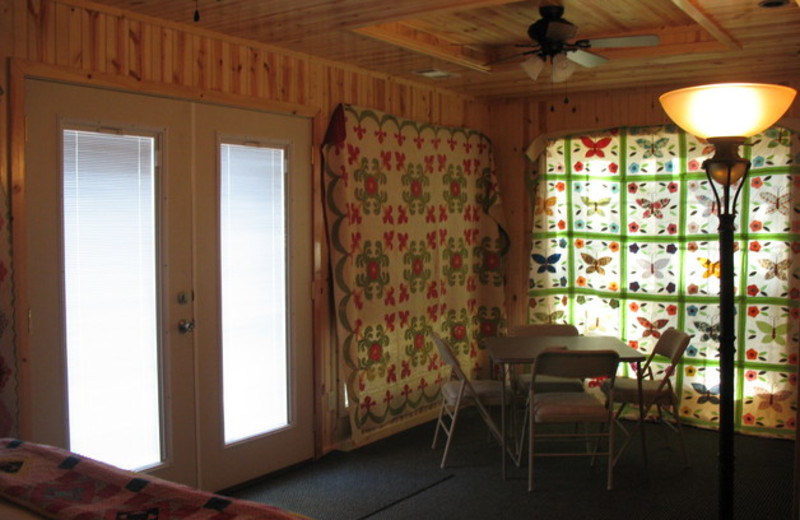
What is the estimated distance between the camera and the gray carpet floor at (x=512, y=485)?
3.83 metres

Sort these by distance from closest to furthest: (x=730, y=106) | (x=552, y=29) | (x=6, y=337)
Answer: (x=730, y=106), (x=6, y=337), (x=552, y=29)

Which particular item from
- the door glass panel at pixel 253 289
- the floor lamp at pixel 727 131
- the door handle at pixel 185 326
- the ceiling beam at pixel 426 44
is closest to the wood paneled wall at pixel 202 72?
the door glass panel at pixel 253 289

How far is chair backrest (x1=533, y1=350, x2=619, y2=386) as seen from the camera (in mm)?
3938

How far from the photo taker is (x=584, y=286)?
5750mm

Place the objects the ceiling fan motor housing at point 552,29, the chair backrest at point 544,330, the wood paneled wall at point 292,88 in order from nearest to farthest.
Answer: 1. the wood paneled wall at point 292,88
2. the ceiling fan motor housing at point 552,29
3. the chair backrest at point 544,330

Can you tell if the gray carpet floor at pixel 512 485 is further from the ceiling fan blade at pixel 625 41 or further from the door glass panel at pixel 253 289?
the ceiling fan blade at pixel 625 41

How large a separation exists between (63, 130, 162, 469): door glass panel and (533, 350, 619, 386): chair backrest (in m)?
1.91

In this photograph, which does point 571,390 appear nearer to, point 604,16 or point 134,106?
point 604,16

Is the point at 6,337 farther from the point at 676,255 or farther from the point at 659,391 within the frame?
the point at 676,255

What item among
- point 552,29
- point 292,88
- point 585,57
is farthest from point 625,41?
point 292,88

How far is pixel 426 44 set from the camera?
4.30 metres

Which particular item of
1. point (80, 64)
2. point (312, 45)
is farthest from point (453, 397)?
point (80, 64)

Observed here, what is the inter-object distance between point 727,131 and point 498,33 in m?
2.24

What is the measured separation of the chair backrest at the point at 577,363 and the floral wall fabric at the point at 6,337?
2390 millimetres
